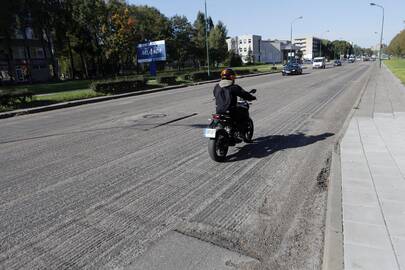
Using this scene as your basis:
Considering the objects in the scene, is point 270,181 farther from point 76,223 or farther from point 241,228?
point 76,223

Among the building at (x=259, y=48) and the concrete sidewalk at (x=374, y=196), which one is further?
the building at (x=259, y=48)

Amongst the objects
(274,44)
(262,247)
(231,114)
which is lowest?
(262,247)

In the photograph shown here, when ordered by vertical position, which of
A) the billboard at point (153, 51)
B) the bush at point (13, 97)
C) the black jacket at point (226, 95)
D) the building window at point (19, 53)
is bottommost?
the bush at point (13, 97)

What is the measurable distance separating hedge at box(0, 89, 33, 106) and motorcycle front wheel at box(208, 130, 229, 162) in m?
15.0

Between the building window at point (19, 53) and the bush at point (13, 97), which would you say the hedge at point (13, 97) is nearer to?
the bush at point (13, 97)

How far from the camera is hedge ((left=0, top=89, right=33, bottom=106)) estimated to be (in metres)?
16.7

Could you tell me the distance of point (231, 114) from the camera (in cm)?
654

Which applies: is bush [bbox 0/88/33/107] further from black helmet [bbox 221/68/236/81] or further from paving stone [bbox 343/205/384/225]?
paving stone [bbox 343/205/384/225]

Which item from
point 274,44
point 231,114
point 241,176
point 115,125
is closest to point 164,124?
point 115,125

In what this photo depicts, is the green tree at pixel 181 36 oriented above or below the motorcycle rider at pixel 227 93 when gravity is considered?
above

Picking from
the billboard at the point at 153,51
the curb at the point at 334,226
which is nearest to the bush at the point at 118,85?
the billboard at the point at 153,51

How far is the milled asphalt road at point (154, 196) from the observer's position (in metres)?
3.42

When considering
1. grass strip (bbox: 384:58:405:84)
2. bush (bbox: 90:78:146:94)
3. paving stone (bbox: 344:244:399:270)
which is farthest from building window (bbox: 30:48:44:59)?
paving stone (bbox: 344:244:399:270)

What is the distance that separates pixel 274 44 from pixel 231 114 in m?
169
